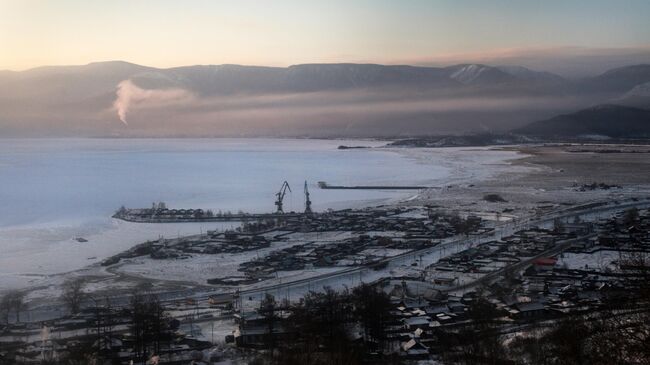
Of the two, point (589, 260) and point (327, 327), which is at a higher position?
point (327, 327)

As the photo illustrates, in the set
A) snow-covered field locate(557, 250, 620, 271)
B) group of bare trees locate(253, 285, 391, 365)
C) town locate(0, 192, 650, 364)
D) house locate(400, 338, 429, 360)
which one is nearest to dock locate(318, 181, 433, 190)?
town locate(0, 192, 650, 364)

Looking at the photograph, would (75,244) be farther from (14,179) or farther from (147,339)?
(14,179)

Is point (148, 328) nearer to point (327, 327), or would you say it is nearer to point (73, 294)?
point (327, 327)

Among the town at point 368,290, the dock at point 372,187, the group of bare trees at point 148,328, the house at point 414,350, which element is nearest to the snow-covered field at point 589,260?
the town at point 368,290

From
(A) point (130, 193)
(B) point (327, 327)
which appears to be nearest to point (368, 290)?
(B) point (327, 327)

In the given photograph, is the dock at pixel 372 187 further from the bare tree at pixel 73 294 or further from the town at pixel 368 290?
the bare tree at pixel 73 294

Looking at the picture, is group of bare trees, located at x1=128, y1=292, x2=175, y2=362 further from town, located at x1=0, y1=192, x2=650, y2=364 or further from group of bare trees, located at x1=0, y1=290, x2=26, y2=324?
group of bare trees, located at x1=0, y1=290, x2=26, y2=324
